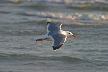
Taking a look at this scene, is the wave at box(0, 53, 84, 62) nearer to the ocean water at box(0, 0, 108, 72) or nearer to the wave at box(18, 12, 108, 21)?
the ocean water at box(0, 0, 108, 72)

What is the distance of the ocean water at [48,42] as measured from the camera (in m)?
8.92

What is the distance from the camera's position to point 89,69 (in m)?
8.70

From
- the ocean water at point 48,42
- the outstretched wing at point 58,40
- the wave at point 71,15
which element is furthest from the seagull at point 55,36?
the wave at point 71,15

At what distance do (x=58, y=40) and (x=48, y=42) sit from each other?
10.1 ft

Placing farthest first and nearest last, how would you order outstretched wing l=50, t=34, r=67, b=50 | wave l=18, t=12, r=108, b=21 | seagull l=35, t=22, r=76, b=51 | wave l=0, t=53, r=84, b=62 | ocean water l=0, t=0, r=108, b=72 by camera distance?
wave l=18, t=12, r=108, b=21, wave l=0, t=53, r=84, b=62, ocean water l=0, t=0, r=108, b=72, seagull l=35, t=22, r=76, b=51, outstretched wing l=50, t=34, r=67, b=50

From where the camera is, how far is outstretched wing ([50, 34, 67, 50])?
23.8 ft

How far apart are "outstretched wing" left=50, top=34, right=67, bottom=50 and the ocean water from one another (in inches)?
38.5

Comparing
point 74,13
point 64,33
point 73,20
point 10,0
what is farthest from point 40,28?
point 10,0

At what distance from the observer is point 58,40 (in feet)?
24.6

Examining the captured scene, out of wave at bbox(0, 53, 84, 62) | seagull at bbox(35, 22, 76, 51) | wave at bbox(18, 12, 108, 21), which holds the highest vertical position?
seagull at bbox(35, 22, 76, 51)

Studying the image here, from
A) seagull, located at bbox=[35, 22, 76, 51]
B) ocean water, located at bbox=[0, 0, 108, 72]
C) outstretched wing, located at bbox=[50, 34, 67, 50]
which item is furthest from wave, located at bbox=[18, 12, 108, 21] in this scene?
outstretched wing, located at bbox=[50, 34, 67, 50]

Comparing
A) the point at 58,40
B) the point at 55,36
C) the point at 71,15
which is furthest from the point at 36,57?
the point at 71,15

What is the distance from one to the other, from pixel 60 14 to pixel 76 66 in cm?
615

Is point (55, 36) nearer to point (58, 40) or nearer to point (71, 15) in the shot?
point (58, 40)
